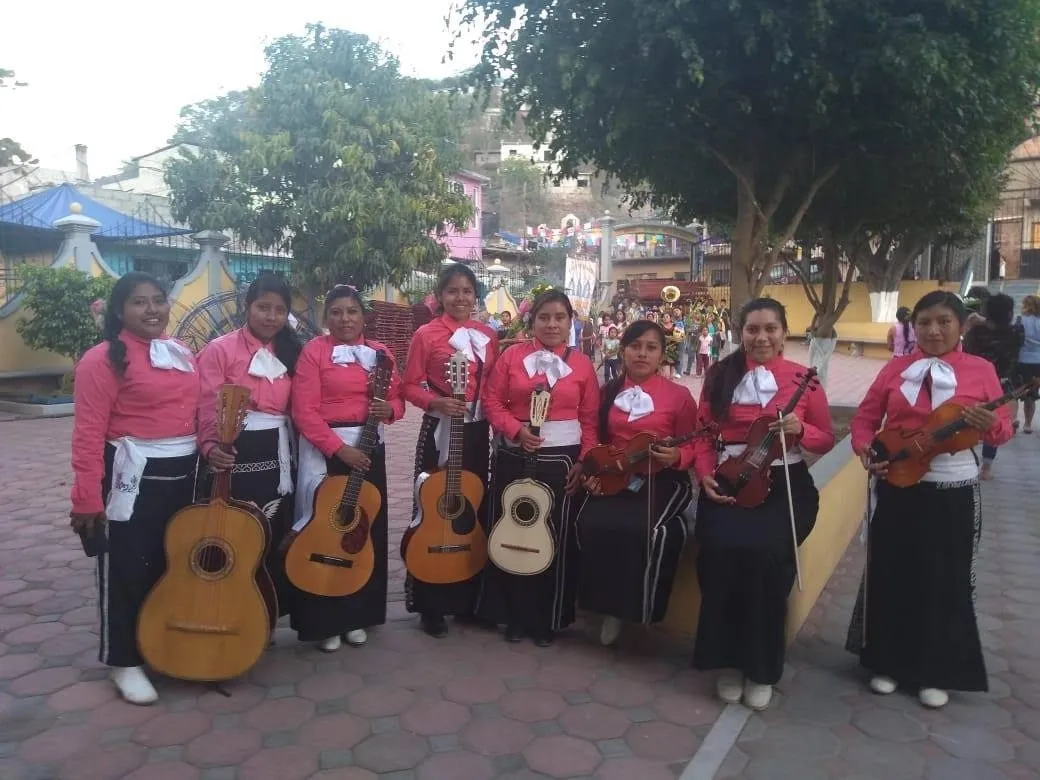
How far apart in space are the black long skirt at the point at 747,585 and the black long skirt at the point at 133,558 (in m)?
2.26

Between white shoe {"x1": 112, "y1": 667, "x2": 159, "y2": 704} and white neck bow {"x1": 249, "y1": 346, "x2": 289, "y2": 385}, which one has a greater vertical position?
Answer: white neck bow {"x1": 249, "y1": 346, "x2": 289, "y2": 385}

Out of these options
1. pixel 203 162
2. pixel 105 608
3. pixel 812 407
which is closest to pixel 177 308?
pixel 203 162

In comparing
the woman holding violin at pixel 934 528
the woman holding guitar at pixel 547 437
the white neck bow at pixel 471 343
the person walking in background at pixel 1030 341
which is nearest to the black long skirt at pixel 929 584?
the woman holding violin at pixel 934 528

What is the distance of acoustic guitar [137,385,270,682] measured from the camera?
3398 millimetres

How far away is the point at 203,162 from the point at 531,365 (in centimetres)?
1370

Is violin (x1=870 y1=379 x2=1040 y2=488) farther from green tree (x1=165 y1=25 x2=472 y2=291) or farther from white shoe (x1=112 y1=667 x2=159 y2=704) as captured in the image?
green tree (x1=165 y1=25 x2=472 y2=291)

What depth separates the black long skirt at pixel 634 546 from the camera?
3.73 meters

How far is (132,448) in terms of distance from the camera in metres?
3.35

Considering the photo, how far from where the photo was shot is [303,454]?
3875 millimetres

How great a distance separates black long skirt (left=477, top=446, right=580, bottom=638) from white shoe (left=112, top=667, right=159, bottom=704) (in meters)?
1.56

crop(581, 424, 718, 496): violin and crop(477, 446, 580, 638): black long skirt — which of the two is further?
crop(477, 446, 580, 638): black long skirt

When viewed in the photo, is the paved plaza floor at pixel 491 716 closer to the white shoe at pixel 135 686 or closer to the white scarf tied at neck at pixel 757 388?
the white shoe at pixel 135 686

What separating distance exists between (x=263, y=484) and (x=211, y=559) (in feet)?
1.36

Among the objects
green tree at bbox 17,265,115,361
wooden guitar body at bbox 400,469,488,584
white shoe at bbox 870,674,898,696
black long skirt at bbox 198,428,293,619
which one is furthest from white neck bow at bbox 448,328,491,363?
green tree at bbox 17,265,115,361
